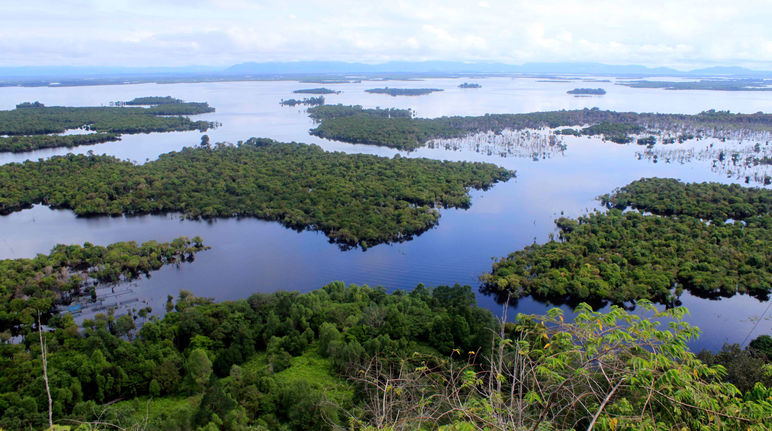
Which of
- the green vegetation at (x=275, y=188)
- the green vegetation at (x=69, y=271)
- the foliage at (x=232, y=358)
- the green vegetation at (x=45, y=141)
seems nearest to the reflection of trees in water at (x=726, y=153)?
the green vegetation at (x=275, y=188)

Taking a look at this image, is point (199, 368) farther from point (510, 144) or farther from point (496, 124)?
point (496, 124)

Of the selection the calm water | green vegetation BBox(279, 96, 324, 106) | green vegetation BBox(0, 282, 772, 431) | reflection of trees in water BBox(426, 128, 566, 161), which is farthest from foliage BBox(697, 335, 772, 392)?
green vegetation BBox(279, 96, 324, 106)

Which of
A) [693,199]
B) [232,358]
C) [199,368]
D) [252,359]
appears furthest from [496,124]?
[199,368]

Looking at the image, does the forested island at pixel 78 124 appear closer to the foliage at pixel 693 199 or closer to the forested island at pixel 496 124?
the forested island at pixel 496 124

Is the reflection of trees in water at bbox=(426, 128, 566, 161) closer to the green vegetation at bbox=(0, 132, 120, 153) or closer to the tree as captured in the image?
the green vegetation at bbox=(0, 132, 120, 153)

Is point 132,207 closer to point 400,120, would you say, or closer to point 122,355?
point 122,355
